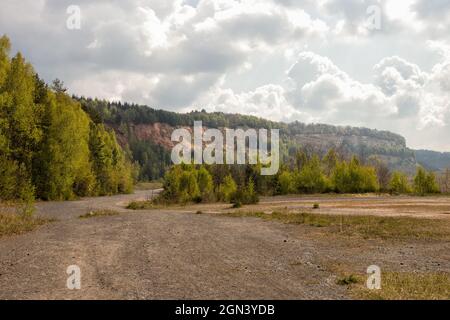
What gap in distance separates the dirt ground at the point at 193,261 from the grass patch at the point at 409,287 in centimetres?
57

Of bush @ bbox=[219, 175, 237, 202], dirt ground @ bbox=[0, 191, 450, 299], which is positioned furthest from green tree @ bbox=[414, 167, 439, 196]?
dirt ground @ bbox=[0, 191, 450, 299]

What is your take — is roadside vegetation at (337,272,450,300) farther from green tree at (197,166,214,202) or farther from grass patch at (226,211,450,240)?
green tree at (197,166,214,202)

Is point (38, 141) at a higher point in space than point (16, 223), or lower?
higher

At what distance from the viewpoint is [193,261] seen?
1488 centimetres

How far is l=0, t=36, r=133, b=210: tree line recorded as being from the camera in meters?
41.2

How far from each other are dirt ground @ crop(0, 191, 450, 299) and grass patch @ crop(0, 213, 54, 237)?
3.97 feet

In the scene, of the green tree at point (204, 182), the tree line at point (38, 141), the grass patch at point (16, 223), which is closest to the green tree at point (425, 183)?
the green tree at point (204, 182)

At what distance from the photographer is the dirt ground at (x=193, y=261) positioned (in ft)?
35.0

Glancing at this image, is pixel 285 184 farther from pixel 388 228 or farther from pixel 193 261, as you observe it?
pixel 193 261

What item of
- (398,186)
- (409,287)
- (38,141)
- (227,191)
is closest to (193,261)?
(409,287)

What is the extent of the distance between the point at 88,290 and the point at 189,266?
4124 mm

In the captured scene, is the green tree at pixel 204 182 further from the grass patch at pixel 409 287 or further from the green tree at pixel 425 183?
the grass patch at pixel 409 287

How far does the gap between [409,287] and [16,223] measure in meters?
22.7
